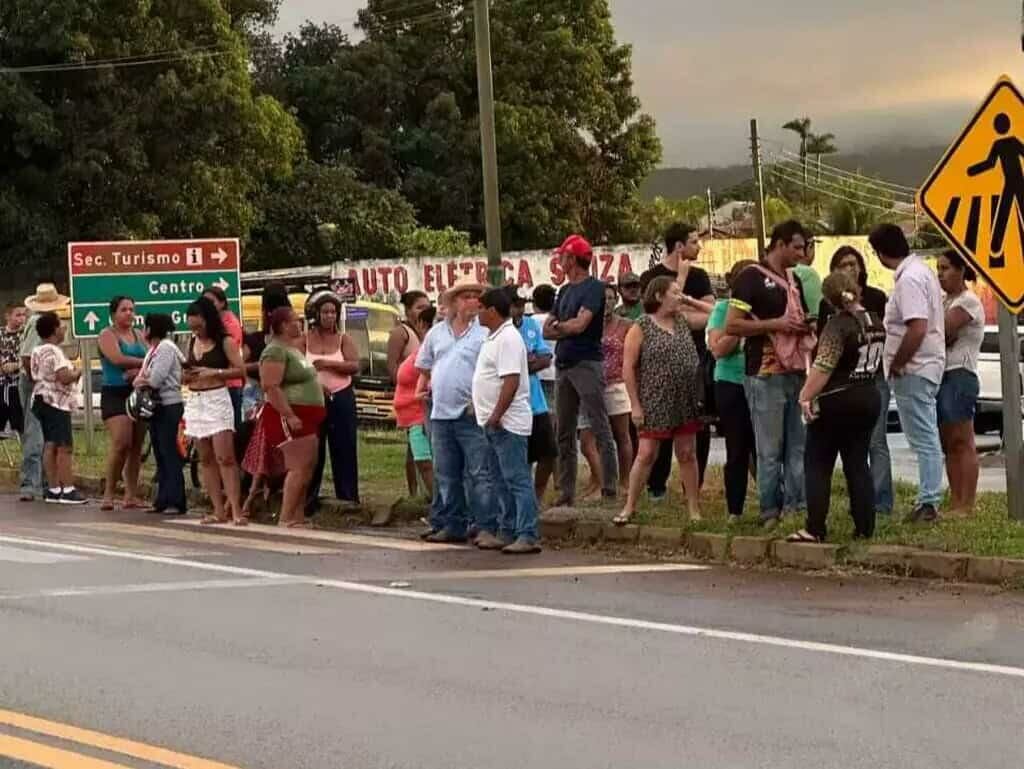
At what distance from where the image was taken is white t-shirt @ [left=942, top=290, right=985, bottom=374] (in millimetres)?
11141

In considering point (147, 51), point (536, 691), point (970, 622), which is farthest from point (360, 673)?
point (147, 51)

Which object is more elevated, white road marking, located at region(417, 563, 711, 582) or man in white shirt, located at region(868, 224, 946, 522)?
man in white shirt, located at region(868, 224, 946, 522)

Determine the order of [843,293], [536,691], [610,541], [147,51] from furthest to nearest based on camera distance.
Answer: [147,51]
[610,541]
[843,293]
[536,691]

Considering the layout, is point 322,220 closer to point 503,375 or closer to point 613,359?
point 613,359

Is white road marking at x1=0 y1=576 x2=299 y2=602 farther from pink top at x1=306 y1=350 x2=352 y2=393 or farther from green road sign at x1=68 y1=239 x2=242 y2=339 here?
green road sign at x1=68 y1=239 x2=242 y2=339

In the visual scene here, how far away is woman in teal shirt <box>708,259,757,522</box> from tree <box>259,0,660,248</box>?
41.0 meters

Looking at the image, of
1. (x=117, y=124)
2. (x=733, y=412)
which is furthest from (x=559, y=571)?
(x=117, y=124)

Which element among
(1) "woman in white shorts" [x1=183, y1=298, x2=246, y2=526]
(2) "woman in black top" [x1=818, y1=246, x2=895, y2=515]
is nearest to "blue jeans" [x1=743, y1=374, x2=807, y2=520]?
(2) "woman in black top" [x1=818, y1=246, x2=895, y2=515]

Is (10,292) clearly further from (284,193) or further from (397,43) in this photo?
(397,43)

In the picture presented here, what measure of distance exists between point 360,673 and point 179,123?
36.3m

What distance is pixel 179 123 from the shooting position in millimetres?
41750

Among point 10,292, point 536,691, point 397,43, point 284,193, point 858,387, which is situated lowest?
point 536,691

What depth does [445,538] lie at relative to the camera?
11945 mm

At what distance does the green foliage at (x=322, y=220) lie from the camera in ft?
170
